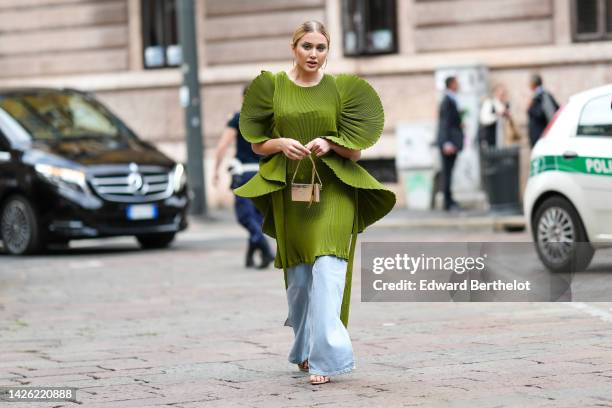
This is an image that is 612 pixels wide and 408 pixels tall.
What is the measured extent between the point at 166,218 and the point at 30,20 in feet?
35.9

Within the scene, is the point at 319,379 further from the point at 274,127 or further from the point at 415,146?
the point at 415,146

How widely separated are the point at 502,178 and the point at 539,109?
1430mm

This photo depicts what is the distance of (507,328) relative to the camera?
9.59 metres

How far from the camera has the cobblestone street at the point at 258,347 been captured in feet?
23.6

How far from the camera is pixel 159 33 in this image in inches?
1057

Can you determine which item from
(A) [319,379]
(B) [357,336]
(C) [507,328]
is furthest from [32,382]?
(C) [507,328]

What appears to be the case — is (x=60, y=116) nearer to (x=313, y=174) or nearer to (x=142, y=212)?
(x=142, y=212)

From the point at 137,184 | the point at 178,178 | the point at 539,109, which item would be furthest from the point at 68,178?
the point at 539,109

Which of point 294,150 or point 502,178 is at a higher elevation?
point 294,150

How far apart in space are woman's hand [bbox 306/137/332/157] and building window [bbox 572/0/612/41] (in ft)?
53.3

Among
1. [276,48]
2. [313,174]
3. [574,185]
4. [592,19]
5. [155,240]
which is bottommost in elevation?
[155,240]

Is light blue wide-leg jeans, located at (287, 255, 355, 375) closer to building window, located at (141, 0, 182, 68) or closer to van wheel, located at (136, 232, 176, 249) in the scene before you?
van wheel, located at (136, 232, 176, 249)

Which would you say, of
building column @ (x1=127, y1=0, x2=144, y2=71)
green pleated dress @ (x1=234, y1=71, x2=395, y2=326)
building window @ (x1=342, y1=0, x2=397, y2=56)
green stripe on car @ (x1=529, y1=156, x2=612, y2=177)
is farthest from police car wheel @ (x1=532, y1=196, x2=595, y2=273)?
building column @ (x1=127, y1=0, x2=144, y2=71)

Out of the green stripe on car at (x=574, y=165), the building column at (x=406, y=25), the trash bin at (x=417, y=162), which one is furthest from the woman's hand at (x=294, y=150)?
the building column at (x=406, y=25)
